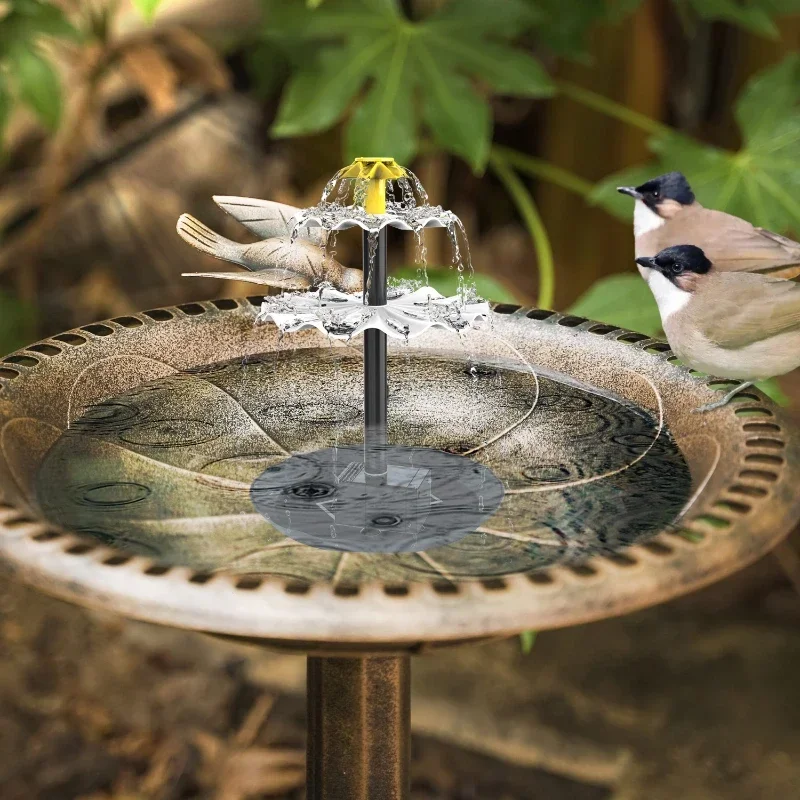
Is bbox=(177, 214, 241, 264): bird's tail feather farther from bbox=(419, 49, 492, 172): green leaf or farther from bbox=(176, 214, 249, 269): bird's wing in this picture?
bbox=(419, 49, 492, 172): green leaf

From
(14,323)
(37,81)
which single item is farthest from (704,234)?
(14,323)

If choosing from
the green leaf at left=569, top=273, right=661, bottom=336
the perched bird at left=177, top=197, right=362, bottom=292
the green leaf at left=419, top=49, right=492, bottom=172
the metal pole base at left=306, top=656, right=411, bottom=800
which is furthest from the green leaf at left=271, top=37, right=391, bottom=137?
the metal pole base at left=306, top=656, right=411, bottom=800

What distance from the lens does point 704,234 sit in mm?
1682

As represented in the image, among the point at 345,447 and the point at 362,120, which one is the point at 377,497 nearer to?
the point at 345,447

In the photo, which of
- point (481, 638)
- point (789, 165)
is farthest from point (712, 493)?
point (789, 165)

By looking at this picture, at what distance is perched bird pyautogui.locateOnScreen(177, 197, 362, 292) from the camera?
1.48 metres

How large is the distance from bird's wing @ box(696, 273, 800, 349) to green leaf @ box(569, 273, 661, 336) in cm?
62

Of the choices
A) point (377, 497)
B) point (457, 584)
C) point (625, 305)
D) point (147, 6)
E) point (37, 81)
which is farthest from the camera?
point (37, 81)

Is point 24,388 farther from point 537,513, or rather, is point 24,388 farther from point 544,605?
point 544,605

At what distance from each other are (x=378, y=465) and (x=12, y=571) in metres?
0.47

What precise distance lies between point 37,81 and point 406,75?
27.9 inches

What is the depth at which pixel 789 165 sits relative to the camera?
6.76ft

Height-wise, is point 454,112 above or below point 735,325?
above

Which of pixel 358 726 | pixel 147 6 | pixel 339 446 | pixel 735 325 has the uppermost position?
pixel 147 6
